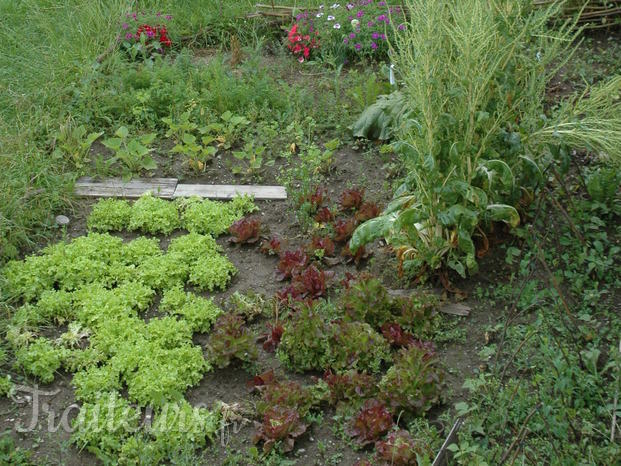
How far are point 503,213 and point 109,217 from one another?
2943 millimetres

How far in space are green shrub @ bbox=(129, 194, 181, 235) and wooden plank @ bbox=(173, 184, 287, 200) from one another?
326 mm

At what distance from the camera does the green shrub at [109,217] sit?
6246 millimetres

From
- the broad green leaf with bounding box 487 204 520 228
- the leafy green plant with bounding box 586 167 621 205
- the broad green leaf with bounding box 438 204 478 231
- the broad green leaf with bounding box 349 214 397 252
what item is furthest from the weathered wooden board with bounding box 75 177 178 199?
the leafy green plant with bounding box 586 167 621 205

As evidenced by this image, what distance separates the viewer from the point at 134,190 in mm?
6707

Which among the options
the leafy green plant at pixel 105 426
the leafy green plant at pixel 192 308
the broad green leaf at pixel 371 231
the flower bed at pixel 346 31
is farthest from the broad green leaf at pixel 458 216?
the flower bed at pixel 346 31

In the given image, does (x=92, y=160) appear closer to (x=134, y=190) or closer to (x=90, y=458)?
(x=134, y=190)

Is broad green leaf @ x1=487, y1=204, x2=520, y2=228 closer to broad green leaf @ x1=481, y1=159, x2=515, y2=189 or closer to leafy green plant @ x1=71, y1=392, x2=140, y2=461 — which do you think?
broad green leaf @ x1=481, y1=159, x2=515, y2=189

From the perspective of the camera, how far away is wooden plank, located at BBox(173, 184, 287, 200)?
662 centimetres

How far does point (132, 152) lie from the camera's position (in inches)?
269

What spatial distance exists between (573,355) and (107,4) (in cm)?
666

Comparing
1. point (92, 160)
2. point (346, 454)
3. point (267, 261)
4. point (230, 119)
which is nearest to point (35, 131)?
point (92, 160)

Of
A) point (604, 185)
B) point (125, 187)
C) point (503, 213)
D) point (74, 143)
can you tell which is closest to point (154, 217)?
point (125, 187)

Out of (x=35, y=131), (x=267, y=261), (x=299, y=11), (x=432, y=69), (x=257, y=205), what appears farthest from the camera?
(x=299, y=11)

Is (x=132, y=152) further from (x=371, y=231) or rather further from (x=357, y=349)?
(x=357, y=349)
